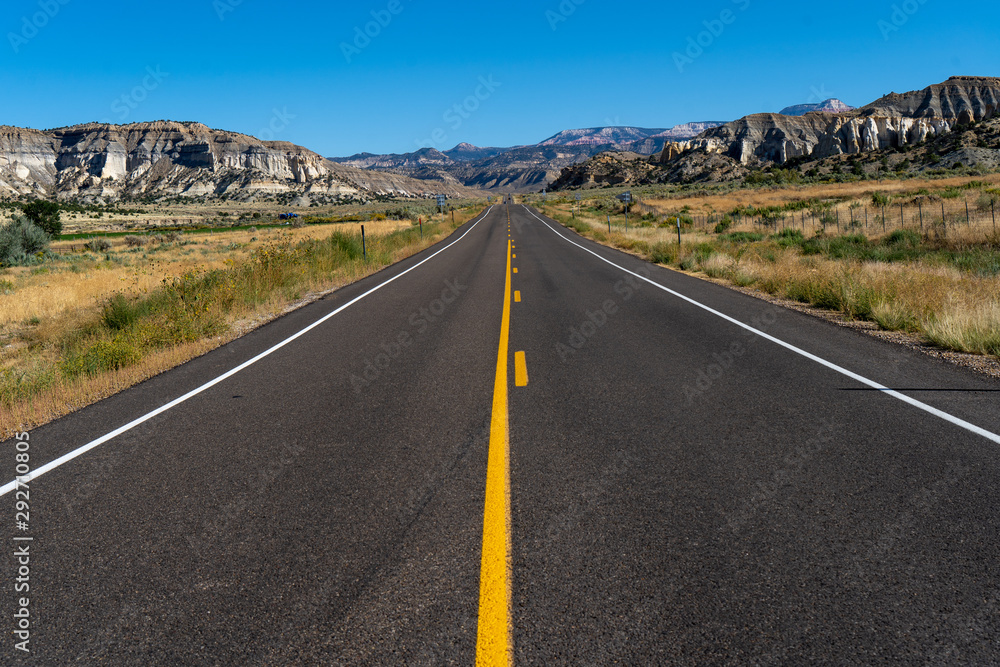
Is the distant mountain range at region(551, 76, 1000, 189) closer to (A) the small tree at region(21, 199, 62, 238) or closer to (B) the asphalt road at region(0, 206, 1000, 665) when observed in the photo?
(B) the asphalt road at region(0, 206, 1000, 665)

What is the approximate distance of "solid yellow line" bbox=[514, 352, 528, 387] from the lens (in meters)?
6.84

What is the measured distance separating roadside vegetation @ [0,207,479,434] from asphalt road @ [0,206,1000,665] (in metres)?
0.69

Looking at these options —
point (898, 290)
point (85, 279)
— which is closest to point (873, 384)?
point (898, 290)

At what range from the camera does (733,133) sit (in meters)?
164

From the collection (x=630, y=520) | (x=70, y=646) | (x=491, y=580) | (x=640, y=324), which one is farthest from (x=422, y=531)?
(x=640, y=324)

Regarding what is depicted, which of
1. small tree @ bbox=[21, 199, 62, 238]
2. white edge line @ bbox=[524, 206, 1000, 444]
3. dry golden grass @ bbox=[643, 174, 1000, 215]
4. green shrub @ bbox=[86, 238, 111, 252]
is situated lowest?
white edge line @ bbox=[524, 206, 1000, 444]

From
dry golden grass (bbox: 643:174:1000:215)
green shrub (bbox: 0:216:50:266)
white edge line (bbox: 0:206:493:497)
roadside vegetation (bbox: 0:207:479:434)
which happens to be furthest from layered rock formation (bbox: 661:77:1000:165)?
white edge line (bbox: 0:206:493:497)

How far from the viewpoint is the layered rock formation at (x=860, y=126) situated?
416 feet

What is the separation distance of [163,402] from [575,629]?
5638 mm

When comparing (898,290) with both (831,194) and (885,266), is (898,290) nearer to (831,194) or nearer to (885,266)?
(885,266)

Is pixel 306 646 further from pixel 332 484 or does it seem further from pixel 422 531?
pixel 332 484

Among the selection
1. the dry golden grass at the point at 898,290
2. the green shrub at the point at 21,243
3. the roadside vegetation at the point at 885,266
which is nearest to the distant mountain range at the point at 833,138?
the roadside vegetation at the point at 885,266

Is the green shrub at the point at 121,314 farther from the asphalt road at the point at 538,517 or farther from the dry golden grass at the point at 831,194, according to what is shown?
the dry golden grass at the point at 831,194

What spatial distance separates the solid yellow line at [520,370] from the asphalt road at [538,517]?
183mm
